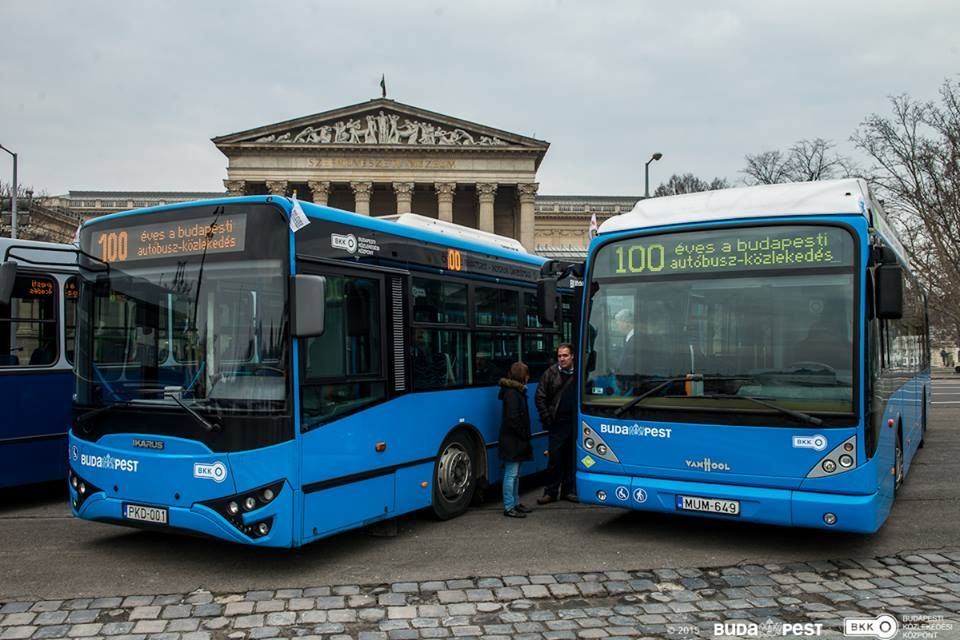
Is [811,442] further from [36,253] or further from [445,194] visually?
[445,194]

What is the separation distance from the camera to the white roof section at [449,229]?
7.91 m

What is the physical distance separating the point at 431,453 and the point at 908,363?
5.73m

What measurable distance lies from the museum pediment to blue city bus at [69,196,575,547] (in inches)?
2395

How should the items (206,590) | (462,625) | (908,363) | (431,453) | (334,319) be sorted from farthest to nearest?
1. (908,363)
2. (431,453)
3. (334,319)
4. (206,590)
5. (462,625)

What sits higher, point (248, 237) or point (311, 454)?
point (248, 237)

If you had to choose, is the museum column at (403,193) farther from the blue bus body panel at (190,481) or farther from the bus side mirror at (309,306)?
the bus side mirror at (309,306)

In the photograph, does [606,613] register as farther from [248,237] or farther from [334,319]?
[248,237]

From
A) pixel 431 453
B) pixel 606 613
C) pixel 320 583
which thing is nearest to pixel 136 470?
pixel 320 583

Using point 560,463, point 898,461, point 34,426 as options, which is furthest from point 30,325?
point 898,461

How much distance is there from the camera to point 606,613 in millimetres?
5215

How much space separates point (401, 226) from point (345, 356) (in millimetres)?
1476

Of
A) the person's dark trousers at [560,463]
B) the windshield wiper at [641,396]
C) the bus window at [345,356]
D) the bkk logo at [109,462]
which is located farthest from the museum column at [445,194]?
the bkk logo at [109,462]

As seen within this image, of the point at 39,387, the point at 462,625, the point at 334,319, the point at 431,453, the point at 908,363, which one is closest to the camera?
the point at 462,625

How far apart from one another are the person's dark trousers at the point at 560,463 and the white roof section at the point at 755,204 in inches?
93.1
